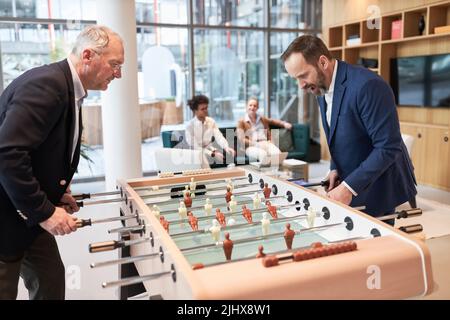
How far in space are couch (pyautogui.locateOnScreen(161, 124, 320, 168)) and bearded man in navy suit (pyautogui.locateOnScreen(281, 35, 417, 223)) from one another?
10.1ft

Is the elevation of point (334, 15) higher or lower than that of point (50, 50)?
higher

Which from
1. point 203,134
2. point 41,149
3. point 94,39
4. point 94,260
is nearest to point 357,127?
point 94,39

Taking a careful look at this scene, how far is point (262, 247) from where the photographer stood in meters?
1.35

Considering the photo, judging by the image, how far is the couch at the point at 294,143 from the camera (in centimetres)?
548

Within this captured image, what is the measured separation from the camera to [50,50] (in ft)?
19.4

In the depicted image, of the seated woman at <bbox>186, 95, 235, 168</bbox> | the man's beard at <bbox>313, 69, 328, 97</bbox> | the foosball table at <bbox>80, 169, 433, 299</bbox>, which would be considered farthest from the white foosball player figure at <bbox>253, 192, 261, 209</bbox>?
the seated woman at <bbox>186, 95, 235, 168</bbox>

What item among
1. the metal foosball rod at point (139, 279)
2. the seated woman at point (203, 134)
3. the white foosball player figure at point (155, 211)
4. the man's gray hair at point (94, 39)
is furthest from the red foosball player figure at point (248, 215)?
the seated woman at point (203, 134)

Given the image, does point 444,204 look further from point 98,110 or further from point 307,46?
point 98,110

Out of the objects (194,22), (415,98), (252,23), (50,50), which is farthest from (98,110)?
(415,98)

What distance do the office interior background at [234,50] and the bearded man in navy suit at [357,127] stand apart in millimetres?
2921

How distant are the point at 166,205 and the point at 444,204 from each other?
383 cm

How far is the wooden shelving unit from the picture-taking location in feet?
17.8

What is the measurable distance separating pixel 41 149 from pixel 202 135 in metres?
3.41

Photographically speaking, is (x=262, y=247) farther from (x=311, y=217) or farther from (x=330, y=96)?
(x=330, y=96)
